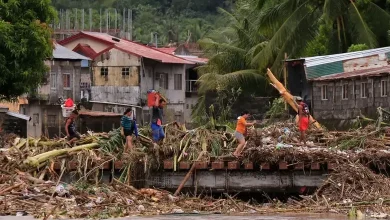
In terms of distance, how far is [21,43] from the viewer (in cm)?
4256

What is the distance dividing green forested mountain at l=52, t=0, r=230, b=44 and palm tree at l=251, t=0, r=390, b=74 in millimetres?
57023

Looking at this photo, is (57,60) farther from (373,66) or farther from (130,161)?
(130,161)

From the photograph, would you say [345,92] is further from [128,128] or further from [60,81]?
[60,81]

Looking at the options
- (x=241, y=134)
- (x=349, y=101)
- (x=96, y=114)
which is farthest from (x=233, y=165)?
(x=96, y=114)

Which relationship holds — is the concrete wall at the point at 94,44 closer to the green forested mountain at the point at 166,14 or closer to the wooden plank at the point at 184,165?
the green forested mountain at the point at 166,14

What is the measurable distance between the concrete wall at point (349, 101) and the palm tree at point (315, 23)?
328cm

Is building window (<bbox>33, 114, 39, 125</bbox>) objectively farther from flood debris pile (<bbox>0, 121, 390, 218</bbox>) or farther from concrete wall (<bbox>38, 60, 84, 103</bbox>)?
flood debris pile (<bbox>0, 121, 390, 218</bbox>)

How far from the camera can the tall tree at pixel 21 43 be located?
42.3 meters

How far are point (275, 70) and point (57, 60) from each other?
55.9 ft

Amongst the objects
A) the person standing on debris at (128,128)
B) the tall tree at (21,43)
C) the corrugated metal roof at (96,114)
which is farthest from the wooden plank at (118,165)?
the corrugated metal roof at (96,114)

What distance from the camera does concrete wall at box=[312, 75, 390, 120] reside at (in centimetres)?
3722

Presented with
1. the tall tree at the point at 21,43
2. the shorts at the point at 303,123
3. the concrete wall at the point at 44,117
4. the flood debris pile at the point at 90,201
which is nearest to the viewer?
the flood debris pile at the point at 90,201

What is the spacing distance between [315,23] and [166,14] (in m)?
65.9

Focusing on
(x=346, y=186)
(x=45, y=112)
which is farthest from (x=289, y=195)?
(x=45, y=112)
